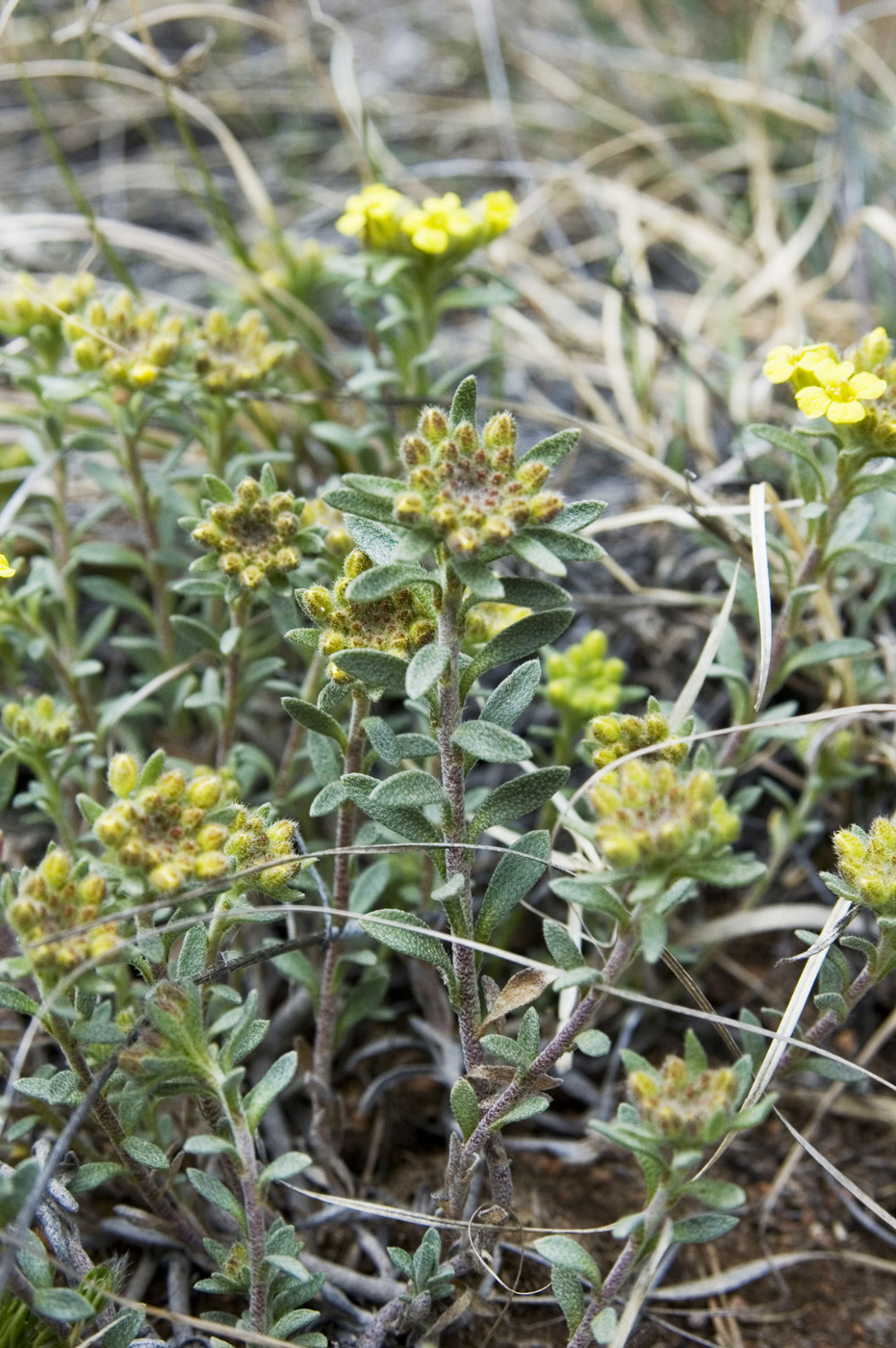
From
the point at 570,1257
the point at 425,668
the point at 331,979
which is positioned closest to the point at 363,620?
the point at 425,668

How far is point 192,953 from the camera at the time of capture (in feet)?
6.72

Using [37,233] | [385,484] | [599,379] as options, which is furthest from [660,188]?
[385,484]

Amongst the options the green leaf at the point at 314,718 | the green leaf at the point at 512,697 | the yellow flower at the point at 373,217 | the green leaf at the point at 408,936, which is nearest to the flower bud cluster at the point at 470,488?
the green leaf at the point at 512,697

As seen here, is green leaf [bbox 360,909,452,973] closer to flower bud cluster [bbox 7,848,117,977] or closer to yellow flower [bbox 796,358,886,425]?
flower bud cluster [bbox 7,848,117,977]

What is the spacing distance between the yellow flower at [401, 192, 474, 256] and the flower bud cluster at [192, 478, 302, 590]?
86 cm

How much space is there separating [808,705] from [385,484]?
187cm

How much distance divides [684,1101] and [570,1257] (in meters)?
0.37

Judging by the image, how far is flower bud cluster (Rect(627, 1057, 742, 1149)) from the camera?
177 centimetres

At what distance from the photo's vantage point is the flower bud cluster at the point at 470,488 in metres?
1.81

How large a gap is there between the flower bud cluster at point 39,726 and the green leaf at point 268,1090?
90 cm

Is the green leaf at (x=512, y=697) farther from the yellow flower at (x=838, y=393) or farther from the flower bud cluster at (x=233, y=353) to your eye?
A: the flower bud cluster at (x=233, y=353)

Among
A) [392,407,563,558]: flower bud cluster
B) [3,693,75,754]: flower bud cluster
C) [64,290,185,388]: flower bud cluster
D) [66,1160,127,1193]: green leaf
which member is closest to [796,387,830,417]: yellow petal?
[392,407,563,558]: flower bud cluster

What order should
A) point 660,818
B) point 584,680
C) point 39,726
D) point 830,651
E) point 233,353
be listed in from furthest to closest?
point 233,353
point 584,680
point 830,651
point 39,726
point 660,818

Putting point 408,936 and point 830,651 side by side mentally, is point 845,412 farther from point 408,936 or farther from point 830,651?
point 408,936
